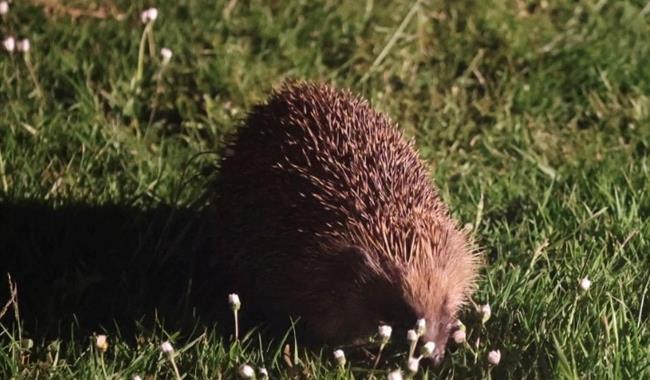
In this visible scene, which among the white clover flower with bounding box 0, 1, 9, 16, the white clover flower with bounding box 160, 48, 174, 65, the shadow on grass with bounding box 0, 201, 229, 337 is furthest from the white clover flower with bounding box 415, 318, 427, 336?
the white clover flower with bounding box 0, 1, 9, 16

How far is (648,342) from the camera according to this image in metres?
4.07

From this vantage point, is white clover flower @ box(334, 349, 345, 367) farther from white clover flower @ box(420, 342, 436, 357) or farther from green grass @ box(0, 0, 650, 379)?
white clover flower @ box(420, 342, 436, 357)

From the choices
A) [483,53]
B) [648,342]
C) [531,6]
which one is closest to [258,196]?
[648,342]

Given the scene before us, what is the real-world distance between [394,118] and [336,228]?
1655 mm

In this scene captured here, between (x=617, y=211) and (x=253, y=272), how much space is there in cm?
149

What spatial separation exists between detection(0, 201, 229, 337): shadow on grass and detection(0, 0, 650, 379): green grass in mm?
11

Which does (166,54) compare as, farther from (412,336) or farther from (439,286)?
(412,336)

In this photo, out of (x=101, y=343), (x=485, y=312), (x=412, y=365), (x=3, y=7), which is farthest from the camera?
(x=3, y=7)

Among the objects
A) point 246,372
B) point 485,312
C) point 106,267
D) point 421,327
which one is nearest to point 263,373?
point 246,372

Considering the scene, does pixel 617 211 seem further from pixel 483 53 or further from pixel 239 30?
pixel 239 30

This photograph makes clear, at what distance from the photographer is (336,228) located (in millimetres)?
4258

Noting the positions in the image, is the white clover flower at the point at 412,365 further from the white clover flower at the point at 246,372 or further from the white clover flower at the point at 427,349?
the white clover flower at the point at 246,372

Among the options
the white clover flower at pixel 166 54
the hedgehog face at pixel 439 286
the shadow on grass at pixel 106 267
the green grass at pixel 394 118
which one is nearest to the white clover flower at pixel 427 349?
the hedgehog face at pixel 439 286

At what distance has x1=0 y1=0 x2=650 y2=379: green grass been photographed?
4.16 meters
